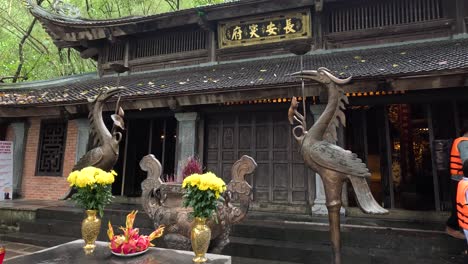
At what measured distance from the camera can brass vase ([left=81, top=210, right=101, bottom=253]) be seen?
319 cm

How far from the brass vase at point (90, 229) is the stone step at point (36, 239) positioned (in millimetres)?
3274

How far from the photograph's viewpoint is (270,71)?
22.9 feet

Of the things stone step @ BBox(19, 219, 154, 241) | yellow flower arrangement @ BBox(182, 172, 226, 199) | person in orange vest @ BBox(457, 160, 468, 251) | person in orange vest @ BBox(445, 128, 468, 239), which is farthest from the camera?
stone step @ BBox(19, 219, 154, 241)

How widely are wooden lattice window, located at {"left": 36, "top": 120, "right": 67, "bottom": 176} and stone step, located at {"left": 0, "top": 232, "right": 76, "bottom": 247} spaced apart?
2.90 metres

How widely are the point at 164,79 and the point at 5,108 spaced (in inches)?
169

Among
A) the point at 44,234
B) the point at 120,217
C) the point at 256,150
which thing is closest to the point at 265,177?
the point at 256,150

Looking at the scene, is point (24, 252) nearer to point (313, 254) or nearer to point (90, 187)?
point (90, 187)

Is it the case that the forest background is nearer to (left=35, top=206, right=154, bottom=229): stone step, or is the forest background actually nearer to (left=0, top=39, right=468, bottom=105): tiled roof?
(left=0, top=39, right=468, bottom=105): tiled roof

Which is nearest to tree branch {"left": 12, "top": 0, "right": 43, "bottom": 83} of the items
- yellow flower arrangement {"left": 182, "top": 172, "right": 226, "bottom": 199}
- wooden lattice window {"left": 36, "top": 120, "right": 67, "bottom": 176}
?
wooden lattice window {"left": 36, "top": 120, "right": 67, "bottom": 176}

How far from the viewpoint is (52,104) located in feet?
24.3

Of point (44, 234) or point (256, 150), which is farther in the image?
point (256, 150)

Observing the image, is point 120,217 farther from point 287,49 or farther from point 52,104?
point 287,49

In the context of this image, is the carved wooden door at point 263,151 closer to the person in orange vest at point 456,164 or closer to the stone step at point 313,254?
the stone step at point 313,254

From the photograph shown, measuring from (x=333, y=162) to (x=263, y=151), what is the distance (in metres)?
3.52
